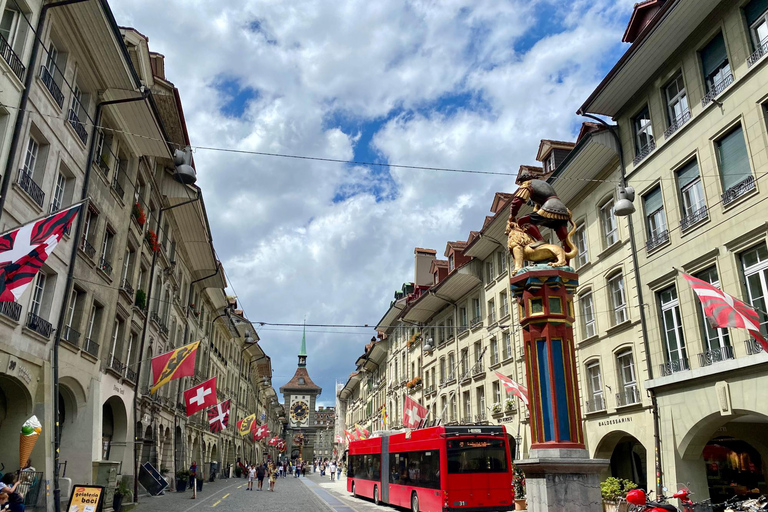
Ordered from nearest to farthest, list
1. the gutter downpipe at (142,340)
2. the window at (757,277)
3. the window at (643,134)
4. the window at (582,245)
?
the window at (757,277)
the window at (643,134)
the gutter downpipe at (142,340)
the window at (582,245)

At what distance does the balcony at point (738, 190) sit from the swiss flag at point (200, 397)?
19710 millimetres

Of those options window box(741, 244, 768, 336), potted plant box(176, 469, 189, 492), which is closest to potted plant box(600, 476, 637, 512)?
window box(741, 244, 768, 336)

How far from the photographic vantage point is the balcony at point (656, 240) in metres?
18.7

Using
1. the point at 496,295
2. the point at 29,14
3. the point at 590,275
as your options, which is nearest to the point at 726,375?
the point at 590,275

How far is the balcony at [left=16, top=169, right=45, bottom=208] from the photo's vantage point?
549 inches

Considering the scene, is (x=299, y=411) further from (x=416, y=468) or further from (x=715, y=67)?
(x=715, y=67)

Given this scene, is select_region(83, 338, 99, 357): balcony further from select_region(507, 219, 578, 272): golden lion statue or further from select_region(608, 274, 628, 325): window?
select_region(608, 274, 628, 325): window

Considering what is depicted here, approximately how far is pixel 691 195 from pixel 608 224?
5.03 meters

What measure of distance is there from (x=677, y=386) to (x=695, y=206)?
17.6 feet

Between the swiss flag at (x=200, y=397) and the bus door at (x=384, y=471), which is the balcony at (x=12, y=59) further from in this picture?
the bus door at (x=384, y=471)

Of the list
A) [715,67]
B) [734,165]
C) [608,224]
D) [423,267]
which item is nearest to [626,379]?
[608,224]

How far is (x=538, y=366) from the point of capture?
9141 mm

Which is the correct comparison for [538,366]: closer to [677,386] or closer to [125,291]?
[677,386]

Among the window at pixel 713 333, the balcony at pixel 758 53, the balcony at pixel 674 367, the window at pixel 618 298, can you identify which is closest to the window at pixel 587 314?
the window at pixel 618 298
